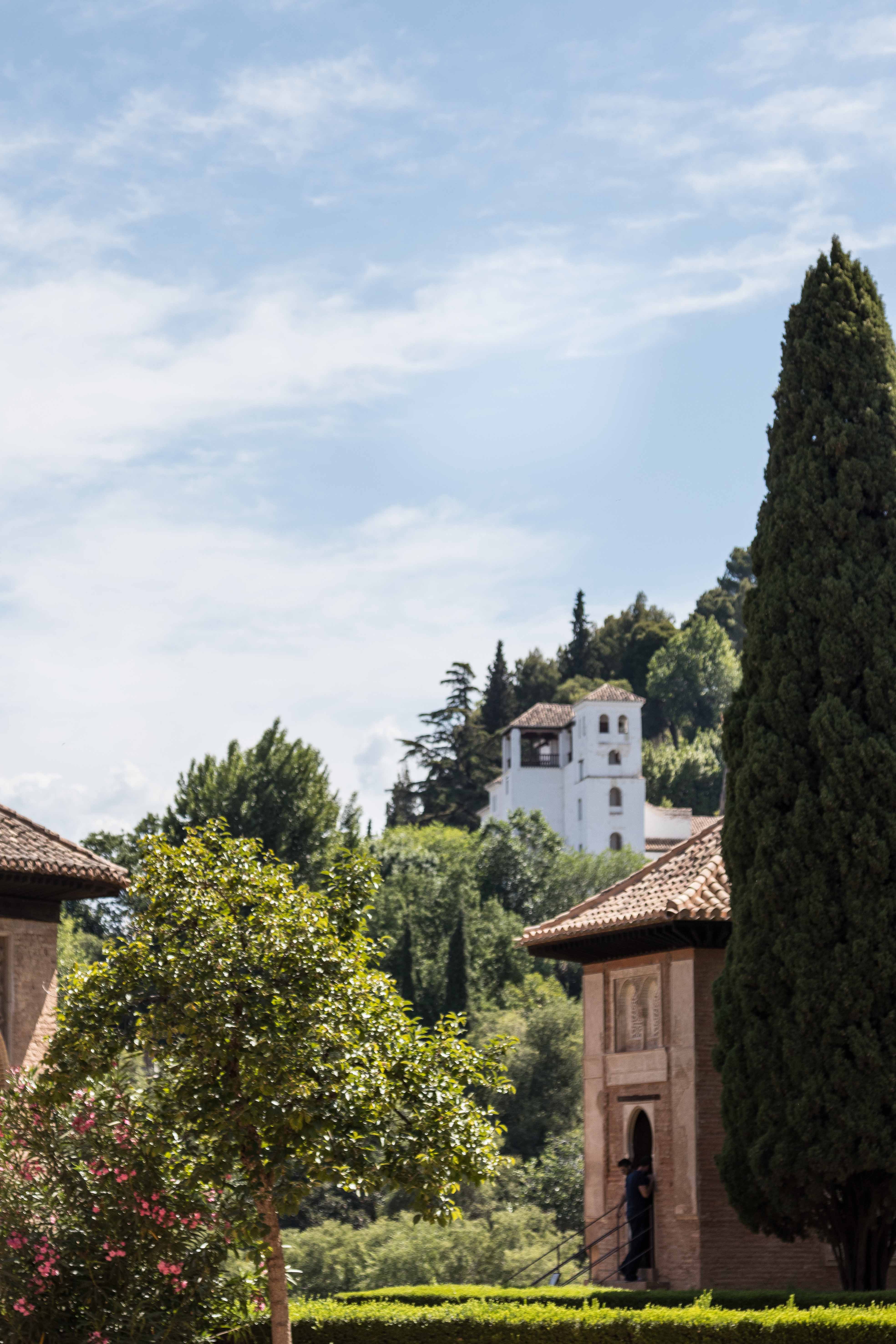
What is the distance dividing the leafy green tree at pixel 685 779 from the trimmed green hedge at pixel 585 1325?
7786cm

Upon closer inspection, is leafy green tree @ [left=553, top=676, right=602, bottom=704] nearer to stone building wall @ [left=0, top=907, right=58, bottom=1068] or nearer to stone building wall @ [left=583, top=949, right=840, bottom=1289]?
stone building wall @ [left=583, top=949, right=840, bottom=1289]

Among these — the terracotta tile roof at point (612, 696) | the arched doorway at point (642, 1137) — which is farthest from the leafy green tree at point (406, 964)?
the arched doorway at point (642, 1137)

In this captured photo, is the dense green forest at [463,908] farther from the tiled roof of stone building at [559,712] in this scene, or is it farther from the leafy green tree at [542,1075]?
the tiled roof of stone building at [559,712]

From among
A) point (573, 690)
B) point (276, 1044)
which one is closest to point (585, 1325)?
point (276, 1044)

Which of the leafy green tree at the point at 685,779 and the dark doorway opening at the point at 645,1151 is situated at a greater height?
the leafy green tree at the point at 685,779

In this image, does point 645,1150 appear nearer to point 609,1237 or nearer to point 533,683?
point 609,1237

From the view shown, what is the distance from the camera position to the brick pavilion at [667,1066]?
56.2 feet

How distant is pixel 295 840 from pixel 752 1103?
28.3 m

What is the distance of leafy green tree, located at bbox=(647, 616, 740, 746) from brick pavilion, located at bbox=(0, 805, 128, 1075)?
86701mm

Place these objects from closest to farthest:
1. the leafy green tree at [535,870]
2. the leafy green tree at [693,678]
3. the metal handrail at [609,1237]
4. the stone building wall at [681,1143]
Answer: the stone building wall at [681,1143]
the metal handrail at [609,1237]
the leafy green tree at [535,870]
the leafy green tree at [693,678]

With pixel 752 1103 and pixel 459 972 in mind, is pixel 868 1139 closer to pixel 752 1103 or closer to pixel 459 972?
pixel 752 1103

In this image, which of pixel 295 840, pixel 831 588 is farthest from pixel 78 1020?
pixel 295 840

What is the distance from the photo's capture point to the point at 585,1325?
480 inches

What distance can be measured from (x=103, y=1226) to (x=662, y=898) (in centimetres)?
849
